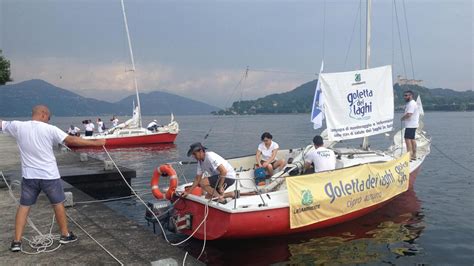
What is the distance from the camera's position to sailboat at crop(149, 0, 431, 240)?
302 inches

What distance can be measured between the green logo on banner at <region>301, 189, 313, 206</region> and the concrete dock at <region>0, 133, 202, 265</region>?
3.04 metres

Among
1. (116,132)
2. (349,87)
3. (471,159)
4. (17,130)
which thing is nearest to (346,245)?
(349,87)

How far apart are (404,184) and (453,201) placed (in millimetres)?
3415

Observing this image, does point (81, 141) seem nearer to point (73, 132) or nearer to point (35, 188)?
point (35, 188)

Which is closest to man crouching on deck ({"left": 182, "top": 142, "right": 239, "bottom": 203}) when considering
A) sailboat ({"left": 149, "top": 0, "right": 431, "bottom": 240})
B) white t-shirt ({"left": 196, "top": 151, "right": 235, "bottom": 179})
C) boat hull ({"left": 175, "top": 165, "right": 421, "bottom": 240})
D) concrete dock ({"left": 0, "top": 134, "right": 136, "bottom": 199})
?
white t-shirt ({"left": 196, "top": 151, "right": 235, "bottom": 179})

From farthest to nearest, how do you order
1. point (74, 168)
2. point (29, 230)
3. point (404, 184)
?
point (74, 168) < point (404, 184) < point (29, 230)

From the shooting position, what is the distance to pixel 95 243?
6.21m

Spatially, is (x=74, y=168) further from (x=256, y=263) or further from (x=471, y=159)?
(x=471, y=159)

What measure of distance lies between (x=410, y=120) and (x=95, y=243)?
1067 cm

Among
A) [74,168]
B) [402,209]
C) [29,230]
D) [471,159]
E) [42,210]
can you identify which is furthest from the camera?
[471,159]

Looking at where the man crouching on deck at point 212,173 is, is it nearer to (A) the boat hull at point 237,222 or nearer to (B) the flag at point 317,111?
(A) the boat hull at point 237,222

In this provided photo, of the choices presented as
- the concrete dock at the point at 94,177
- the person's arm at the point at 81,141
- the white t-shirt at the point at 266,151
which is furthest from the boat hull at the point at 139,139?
the person's arm at the point at 81,141

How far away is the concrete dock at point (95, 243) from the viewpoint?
5492 mm

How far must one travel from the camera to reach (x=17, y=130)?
552 centimetres
